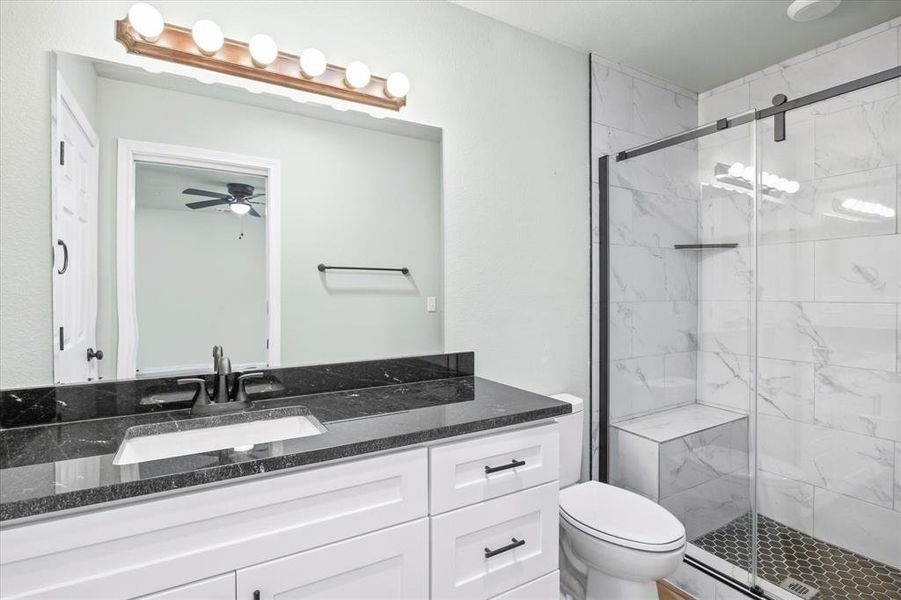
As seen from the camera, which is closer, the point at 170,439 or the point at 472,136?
the point at 170,439

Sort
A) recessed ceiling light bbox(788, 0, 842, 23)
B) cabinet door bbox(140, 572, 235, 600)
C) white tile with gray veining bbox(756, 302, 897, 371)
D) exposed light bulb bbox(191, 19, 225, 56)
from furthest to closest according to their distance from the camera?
recessed ceiling light bbox(788, 0, 842, 23), white tile with gray veining bbox(756, 302, 897, 371), exposed light bulb bbox(191, 19, 225, 56), cabinet door bbox(140, 572, 235, 600)

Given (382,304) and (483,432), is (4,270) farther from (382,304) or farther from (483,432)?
(483,432)

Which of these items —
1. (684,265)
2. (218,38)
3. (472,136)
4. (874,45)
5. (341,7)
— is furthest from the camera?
(684,265)

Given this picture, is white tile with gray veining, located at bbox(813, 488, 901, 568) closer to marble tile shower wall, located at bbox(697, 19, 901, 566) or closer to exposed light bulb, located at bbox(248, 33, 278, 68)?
marble tile shower wall, located at bbox(697, 19, 901, 566)

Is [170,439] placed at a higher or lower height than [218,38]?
lower

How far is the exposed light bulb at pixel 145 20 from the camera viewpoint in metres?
1.34

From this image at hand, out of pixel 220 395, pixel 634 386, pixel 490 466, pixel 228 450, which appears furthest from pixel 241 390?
pixel 634 386

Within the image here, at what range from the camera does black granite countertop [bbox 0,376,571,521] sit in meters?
0.88

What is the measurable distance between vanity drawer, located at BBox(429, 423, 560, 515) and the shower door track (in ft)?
4.83

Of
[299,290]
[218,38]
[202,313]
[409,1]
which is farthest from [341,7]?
[202,313]

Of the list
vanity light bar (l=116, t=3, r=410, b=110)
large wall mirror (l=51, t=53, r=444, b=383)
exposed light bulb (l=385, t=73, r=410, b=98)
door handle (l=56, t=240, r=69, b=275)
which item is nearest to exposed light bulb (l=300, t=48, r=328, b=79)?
vanity light bar (l=116, t=3, r=410, b=110)

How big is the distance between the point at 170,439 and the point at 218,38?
46.1 inches

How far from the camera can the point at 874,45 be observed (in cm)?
214

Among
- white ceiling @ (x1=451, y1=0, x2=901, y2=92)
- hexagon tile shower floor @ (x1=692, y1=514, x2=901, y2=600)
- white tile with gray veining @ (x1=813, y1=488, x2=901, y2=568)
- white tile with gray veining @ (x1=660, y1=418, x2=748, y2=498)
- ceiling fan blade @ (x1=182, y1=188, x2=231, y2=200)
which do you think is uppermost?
white ceiling @ (x1=451, y1=0, x2=901, y2=92)
